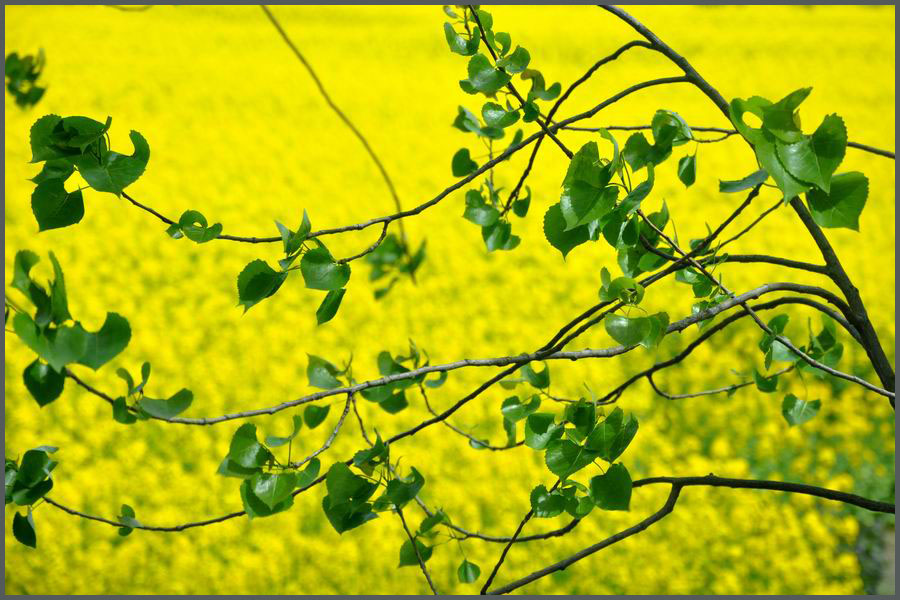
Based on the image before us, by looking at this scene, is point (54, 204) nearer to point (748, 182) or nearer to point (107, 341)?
point (107, 341)

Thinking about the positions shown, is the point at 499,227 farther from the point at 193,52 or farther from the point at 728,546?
the point at 193,52

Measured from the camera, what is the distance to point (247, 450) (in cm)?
81

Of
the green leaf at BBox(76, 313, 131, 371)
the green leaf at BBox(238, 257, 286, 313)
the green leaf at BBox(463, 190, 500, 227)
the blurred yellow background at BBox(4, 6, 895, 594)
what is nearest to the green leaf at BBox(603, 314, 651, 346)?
the green leaf at BBox(238, 257, 286, 313)

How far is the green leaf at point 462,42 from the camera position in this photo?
991mm

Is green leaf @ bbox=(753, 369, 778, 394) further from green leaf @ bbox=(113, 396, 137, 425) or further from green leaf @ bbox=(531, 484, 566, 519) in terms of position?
green leaf @ bbox=(113, 396, 137, 425)

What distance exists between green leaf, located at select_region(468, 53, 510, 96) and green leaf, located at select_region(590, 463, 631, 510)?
16.8 inches

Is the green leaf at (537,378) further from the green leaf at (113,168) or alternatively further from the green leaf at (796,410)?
the green leaf at (113,168)

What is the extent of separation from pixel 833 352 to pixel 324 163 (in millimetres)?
5729

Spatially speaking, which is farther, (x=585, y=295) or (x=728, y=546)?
(x=585, y=295)

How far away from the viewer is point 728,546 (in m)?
3.40

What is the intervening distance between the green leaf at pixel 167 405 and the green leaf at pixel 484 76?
45 cm

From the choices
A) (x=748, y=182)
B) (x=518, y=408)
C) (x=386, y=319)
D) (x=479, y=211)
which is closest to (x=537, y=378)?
(x=518, y=408)

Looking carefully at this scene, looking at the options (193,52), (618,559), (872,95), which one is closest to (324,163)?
(193,52)

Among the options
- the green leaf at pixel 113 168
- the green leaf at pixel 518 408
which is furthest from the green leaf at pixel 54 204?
the green leaf at pixel 518 408
